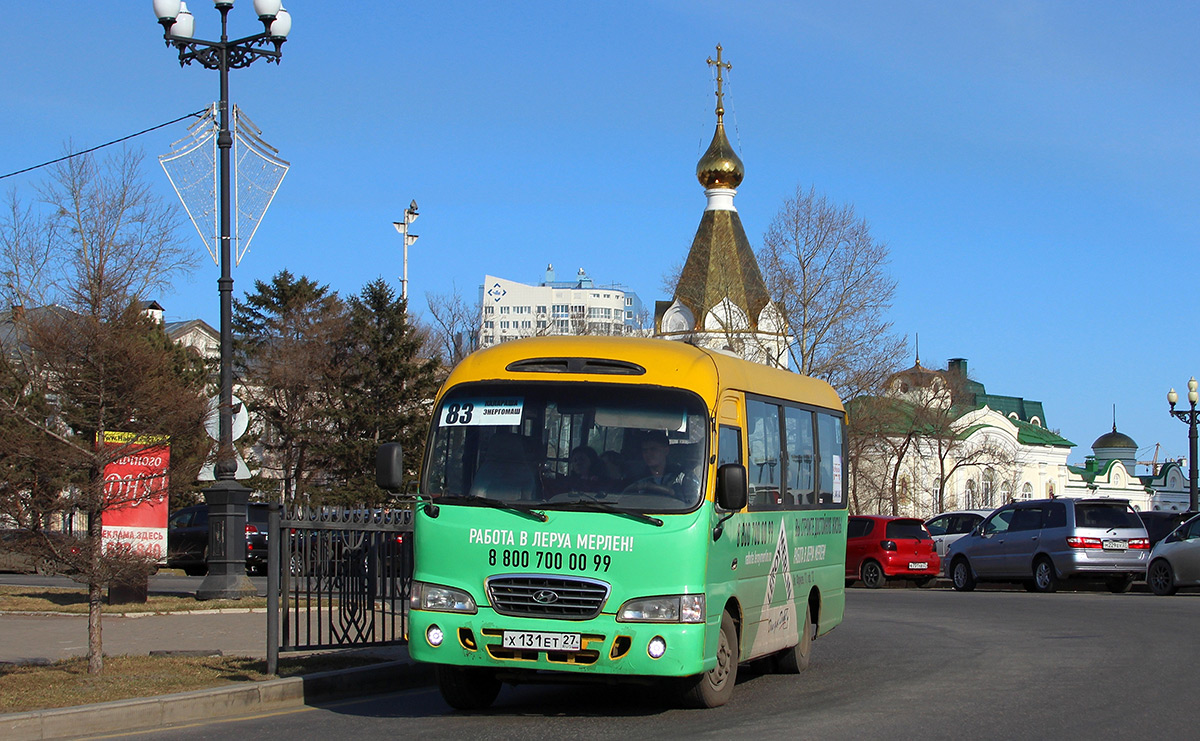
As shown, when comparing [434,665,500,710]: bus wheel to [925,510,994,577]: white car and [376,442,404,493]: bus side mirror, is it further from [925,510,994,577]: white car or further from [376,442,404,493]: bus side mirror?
[925,510,994,577]: white car

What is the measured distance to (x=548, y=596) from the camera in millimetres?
9359

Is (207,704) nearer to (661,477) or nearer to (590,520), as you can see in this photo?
(590,520)

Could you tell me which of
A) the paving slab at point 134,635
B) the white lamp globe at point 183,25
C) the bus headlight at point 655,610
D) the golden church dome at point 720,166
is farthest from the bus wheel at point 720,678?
the golden church dome at point 720,166

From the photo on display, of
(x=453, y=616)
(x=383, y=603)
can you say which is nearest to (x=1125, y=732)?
(x=453, y=616)

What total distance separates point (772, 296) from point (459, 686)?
128ft

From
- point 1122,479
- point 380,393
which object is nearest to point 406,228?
point 380,393

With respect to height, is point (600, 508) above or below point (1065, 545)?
above

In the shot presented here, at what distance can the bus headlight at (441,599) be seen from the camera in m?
9.53

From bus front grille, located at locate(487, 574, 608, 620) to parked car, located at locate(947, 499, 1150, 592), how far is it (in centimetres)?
1878

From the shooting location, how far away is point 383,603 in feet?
43.7

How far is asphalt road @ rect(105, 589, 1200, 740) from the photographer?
9.20m

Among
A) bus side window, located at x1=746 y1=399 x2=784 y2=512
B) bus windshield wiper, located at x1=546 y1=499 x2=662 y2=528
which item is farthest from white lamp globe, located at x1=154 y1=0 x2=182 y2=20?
bus windshield wiper, located at x1=546 y1=499 x2=662 y2=528

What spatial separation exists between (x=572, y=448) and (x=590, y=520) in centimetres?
67

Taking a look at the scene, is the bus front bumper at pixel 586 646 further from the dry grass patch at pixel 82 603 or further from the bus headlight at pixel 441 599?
the dry grass patch at pixel 82 603
